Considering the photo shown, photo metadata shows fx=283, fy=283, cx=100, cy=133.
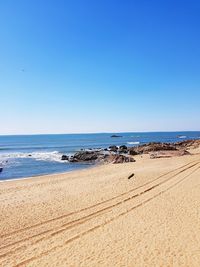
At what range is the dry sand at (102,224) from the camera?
397 inches

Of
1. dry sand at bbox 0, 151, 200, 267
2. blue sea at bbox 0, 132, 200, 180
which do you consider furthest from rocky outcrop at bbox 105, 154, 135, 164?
dry sand at bbox 0, 151, 200, 267

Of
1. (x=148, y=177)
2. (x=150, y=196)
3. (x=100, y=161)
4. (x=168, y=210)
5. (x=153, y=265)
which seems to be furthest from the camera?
(x=100, y=161)

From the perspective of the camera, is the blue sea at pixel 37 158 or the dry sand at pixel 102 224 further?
the blue sea at pixel 37 158

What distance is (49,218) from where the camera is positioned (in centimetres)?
1463

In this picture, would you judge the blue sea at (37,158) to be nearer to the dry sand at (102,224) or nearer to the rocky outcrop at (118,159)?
the rocky outcrop at (118,159)

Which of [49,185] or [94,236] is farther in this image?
[49,185]

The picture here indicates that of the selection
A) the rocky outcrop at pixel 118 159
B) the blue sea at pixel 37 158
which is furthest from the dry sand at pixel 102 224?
the rocky outcrop at pixel 118 159

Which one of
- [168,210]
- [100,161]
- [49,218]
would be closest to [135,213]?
[168,210]

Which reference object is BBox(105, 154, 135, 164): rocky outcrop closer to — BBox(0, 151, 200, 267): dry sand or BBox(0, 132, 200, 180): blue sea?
BBox(0, 132, 200, 180): blue sea

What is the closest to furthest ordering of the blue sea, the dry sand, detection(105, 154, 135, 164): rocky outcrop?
the dry sand, the blue sea, detection(105, 154, 135, 164): rocky outcrop

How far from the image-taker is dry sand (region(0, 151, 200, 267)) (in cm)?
1009

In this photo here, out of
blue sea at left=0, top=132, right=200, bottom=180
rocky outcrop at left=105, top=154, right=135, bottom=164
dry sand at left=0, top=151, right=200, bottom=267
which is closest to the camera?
dry sand at left=0, top=151, right=200, bottom=267

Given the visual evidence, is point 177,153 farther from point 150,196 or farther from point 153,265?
point 153,265

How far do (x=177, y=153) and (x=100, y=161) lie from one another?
40.0 feet
